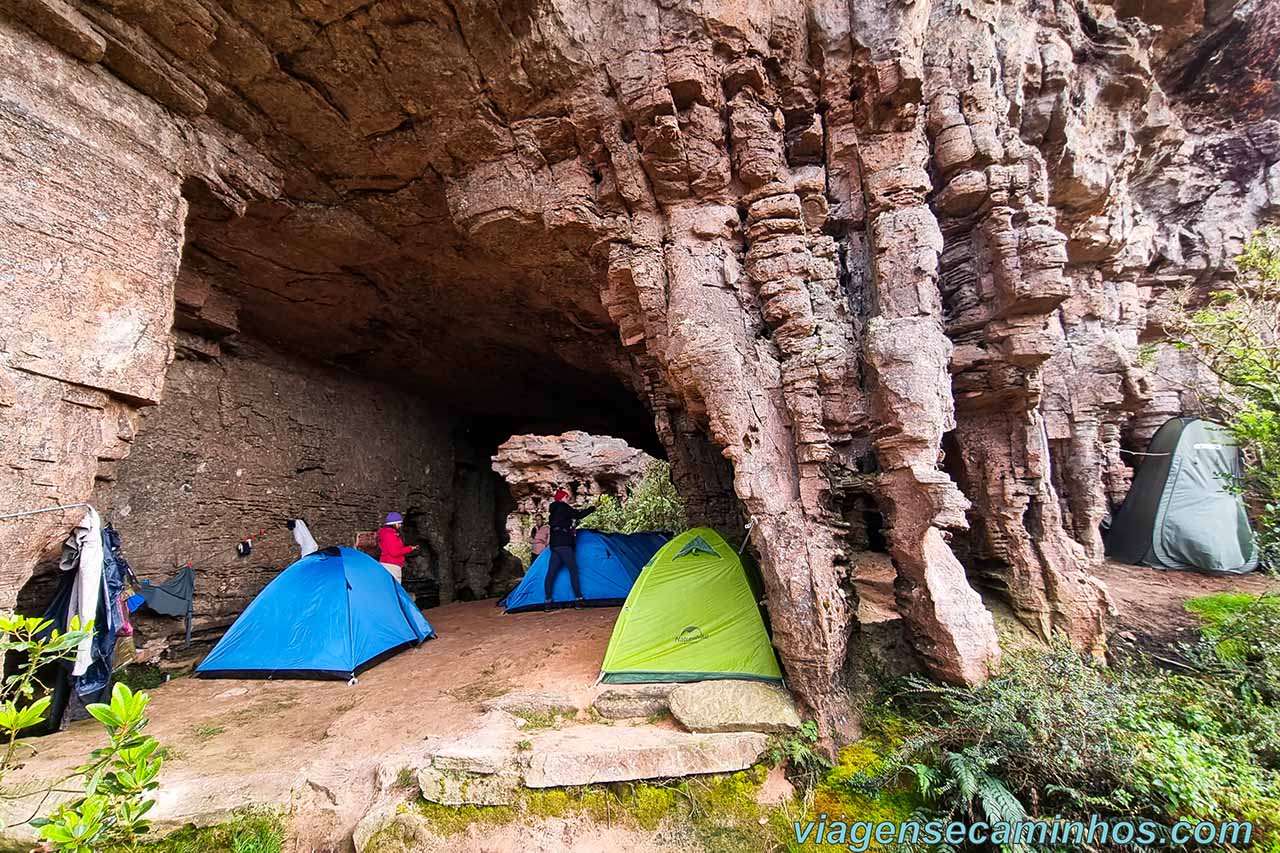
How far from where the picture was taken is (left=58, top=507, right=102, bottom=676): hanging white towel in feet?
11.0

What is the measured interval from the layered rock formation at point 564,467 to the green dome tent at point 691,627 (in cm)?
1129

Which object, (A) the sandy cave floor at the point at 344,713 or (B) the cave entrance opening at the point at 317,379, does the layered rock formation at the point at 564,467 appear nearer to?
(B) the cave entrance opening at the point at 317,379

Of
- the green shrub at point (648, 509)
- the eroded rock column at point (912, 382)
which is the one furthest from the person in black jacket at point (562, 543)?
the green shrub at point (648, 509)

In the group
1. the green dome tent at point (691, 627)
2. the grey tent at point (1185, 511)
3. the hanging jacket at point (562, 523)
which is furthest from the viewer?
the grey tent at point (1185, 511)

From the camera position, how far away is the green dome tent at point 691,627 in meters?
4.14

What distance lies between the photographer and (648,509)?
13266mm

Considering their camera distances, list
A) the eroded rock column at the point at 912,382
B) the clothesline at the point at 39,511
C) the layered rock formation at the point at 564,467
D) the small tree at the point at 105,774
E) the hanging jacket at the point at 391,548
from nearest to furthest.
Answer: the small tree at the point at 105,774 → the clothesline at the point at 39,511 → the eroded rock column at the point at 912,382 → the hanging jacket at the point at 391,548 → the layered rock formation at the point at 564,467

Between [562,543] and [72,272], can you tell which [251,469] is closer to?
[72,272]

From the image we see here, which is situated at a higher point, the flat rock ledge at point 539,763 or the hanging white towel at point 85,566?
the hanging white towel at point 85,566

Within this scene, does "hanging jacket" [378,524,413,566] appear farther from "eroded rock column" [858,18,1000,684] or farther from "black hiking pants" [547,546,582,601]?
"eroded rock column" [858,18,1000,684]

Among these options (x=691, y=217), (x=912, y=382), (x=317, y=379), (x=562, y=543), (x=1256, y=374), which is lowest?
(x=562, y=543)

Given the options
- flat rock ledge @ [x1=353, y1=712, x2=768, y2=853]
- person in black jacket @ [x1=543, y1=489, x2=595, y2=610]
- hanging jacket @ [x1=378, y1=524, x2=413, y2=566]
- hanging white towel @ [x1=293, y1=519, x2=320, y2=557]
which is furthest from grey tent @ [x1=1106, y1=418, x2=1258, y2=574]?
hanging white towel @ [x1=293, y1=519, x2=320, y2=557]

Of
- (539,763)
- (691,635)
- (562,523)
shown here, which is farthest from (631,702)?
(562,523)

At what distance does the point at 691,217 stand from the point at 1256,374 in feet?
18.7
